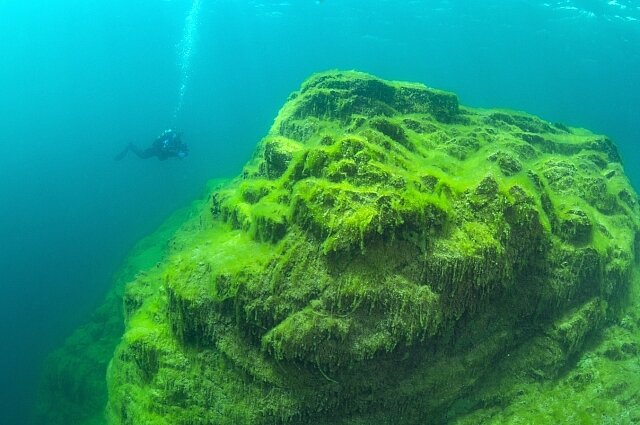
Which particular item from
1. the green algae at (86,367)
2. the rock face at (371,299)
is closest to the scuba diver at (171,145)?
the green algae at (86,367)

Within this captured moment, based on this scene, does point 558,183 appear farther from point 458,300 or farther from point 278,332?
point 278,332

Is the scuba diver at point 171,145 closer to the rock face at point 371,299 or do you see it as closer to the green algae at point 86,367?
the green algae at point 86,367

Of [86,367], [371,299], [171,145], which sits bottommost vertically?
[86,367]

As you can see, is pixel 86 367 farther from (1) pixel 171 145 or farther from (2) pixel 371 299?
(2) pixel 371 299

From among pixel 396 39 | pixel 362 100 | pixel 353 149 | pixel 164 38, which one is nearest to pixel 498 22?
pixel 396 39

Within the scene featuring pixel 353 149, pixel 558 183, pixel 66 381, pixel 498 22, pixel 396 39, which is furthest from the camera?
pixel 396 39

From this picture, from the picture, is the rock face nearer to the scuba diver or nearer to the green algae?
the green algae

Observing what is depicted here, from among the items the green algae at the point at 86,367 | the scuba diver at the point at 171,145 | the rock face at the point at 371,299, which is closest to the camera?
the rock face at the point at 371,299

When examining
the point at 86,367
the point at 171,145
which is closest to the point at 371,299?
the point at 86,367

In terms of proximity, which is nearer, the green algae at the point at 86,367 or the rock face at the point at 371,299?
the rock face at the point at 371,299
